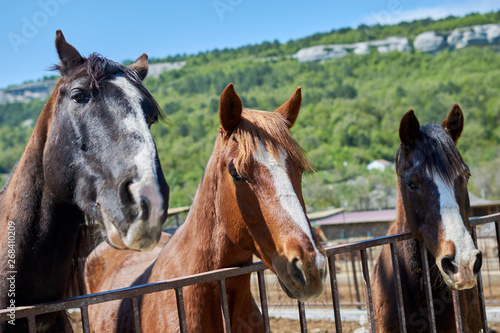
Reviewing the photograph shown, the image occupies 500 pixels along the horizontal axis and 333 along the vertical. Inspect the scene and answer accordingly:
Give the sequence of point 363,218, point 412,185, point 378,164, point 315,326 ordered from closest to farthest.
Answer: point 412,185
point 315,326
point 363,218
point 378,164

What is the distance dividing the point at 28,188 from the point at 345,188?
48.6m

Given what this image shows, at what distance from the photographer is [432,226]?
289 cm

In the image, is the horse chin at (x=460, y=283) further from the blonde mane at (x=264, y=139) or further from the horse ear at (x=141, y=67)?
the horse ear at (x=141, y=67)

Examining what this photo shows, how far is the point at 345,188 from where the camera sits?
49.1 m

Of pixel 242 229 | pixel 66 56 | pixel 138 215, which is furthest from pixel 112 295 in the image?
pixel 66 56

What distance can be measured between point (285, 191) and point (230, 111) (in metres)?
0.58

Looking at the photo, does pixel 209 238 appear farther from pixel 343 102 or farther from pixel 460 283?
pixel 343 102

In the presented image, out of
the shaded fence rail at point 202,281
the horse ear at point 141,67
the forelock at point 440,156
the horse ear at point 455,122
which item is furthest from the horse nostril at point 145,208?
the horse ear at point 455,122

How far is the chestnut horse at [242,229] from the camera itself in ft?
6.16

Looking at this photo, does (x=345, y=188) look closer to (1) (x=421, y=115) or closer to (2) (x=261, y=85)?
(1) (x=421, y=115)

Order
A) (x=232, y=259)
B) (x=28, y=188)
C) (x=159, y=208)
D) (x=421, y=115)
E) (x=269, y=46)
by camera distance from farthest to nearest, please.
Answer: (x=269, y=46) → (x=421, y=115) → (x=232, y=259) → (x=28, y=188) → (x=159, y=208)

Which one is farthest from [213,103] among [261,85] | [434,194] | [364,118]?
[434,194]

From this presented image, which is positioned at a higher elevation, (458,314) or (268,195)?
(268,195)

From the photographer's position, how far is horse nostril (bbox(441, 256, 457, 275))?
2.66 m
